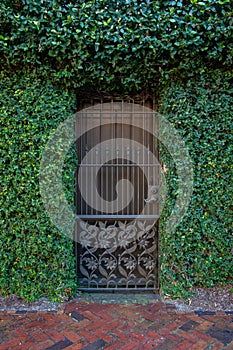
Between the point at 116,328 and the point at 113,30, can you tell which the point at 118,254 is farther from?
the point at 113,30

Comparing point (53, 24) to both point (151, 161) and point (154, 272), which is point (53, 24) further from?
point (154, 272)

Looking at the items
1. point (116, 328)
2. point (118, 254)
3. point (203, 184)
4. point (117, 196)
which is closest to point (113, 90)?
point (117, 196)

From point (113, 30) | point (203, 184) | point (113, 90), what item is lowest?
point (203, 184)

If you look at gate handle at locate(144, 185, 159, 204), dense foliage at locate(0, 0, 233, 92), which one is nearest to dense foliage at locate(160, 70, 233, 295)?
gate handle at locate(144, 185, 159, 204)

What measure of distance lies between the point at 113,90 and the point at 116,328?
2.54 m

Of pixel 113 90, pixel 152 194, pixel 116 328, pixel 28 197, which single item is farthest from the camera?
pixel 152 194

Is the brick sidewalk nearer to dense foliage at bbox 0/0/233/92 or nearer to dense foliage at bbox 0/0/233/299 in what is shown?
dense foliage at bbox 0/0/233/299

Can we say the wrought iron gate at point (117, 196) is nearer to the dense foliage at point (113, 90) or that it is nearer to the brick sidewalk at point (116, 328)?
the dense foliage at point (113, 90)

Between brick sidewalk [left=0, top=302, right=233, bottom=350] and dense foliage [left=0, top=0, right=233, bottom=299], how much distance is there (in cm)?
30

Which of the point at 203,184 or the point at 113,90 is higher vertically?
the point at 113,90

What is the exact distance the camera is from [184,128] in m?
2.88

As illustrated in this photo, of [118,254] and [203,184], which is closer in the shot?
[203,184]

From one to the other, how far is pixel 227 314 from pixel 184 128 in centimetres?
207

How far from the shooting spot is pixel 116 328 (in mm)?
2520
